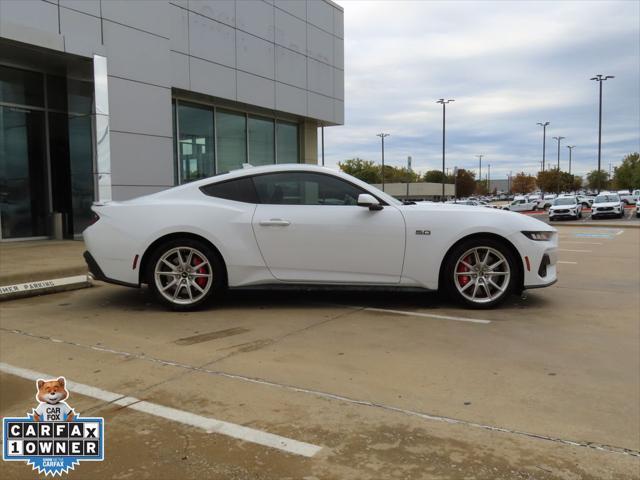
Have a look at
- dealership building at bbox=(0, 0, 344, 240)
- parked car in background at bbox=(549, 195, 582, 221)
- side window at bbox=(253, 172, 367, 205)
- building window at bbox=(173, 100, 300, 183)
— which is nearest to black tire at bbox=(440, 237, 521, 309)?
side window at bbox=(253, 172, 367, 205)

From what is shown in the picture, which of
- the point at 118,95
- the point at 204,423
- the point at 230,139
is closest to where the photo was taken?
the point at 204,423

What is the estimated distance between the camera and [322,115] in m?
20.2

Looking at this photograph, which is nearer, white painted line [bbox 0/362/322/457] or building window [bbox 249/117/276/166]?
white painted line [bbox 0/362/322/457]

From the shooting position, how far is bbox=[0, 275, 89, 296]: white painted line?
20.6 feet

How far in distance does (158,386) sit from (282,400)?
0.84 m

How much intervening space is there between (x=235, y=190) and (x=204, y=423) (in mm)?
3204

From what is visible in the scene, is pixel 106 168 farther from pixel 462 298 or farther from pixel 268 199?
pixel 462 298

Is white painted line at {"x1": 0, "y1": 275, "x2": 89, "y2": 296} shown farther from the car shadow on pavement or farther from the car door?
the car door

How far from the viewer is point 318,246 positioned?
219 inches

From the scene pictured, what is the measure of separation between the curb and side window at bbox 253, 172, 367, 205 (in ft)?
9.86

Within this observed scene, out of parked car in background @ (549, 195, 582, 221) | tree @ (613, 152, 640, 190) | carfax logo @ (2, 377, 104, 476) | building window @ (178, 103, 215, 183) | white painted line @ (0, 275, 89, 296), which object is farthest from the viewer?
tree @ (613, 152, 640, 190)

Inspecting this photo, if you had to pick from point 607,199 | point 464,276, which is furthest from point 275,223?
point 607,199

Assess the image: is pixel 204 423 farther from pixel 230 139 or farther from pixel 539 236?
pixel 230 139

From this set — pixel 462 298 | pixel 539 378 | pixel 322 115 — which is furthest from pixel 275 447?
pixel 322 115
